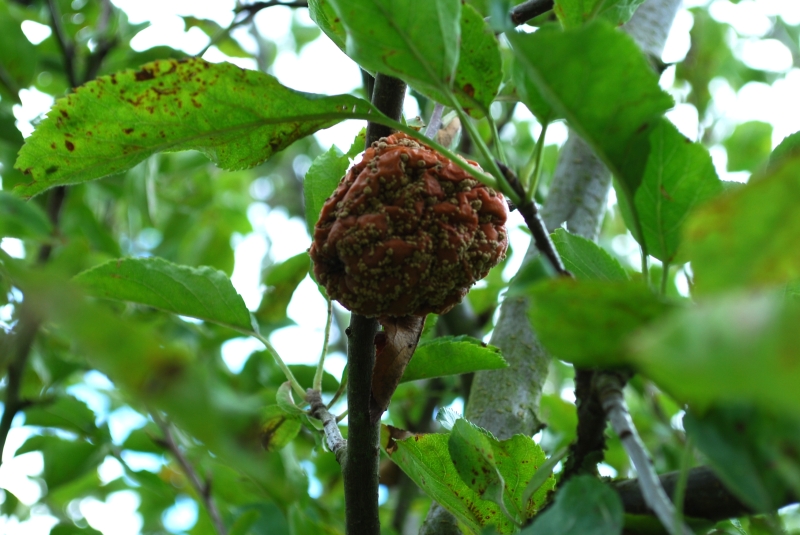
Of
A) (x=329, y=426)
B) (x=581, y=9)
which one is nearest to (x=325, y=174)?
(x=329, y=426)

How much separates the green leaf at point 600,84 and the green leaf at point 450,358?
48cm

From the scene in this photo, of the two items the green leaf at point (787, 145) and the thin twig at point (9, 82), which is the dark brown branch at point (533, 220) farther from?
the thin twig at point (9, 82)

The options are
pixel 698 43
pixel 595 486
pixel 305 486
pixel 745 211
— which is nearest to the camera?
pixel 745 211

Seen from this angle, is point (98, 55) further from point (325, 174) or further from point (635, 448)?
point (635, 448)

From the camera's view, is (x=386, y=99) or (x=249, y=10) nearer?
(x=386, y=99)

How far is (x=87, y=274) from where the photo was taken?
1.33m

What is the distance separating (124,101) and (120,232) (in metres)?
3.09

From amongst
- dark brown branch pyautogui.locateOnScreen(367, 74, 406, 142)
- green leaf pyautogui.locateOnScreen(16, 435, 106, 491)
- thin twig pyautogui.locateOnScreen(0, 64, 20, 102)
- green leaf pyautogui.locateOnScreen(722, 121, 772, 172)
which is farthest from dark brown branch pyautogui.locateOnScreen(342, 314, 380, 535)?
green leaf pyautogui.locateOnScreen(722, 121, 772, 172)

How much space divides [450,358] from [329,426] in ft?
0.79

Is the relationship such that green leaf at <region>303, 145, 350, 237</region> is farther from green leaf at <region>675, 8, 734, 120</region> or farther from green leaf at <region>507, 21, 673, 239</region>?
green leaf at <region>675, 8, 734, 120</region>

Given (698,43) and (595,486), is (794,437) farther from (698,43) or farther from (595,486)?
(698,43)

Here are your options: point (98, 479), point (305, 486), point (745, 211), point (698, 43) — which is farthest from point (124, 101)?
point (698, 43)

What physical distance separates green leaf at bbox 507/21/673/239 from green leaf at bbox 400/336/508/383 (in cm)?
48

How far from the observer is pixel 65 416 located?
7.27 feet
